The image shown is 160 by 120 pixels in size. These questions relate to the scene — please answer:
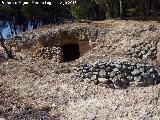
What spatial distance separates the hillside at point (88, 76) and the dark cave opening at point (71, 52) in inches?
26.6

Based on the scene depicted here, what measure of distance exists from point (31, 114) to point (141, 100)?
5.09 m

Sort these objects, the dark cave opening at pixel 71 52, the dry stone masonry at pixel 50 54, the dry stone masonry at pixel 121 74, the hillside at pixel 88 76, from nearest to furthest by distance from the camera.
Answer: the hillside at pixel 88 76, the dry stone masonry at pixel 121 74, the dry stone masonry at pixel 50 54, the dark cave opening at pixel 71 52

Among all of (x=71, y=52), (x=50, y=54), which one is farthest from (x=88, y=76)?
(x=71, y=52)

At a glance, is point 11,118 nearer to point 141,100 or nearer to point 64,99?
point 64,99

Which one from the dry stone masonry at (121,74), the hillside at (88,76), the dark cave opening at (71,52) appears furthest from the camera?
the dark cave opening at (71,52)

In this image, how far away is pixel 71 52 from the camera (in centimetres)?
3294

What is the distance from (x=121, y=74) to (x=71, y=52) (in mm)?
11118

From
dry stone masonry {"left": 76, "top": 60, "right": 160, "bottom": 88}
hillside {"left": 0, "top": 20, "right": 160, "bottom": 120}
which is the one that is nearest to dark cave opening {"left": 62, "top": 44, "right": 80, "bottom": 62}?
hillside {"left": 0, "top": 20, "right": 160, "bottom": 120}

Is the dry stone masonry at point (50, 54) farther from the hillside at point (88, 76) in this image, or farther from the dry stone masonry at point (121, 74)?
the dry stone masonry at point (121, 74)

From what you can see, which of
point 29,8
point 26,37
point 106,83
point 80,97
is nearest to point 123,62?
A: point 106,83

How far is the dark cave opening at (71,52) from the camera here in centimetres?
3253

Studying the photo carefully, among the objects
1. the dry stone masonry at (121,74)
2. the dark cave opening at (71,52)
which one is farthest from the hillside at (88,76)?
the dark cave opening at (71,52)

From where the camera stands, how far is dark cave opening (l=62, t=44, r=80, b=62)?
32.5 m

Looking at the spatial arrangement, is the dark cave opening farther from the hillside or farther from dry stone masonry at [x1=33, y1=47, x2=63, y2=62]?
dry stone masonry at [x1=33, y1=47, x2=63, y2=62]
